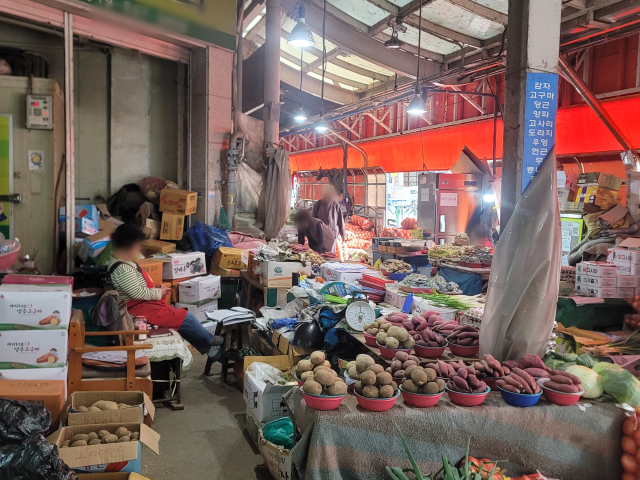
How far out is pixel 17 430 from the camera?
2.55 m

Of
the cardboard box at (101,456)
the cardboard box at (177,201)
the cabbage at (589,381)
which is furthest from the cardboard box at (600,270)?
the cardboard box at (177,201)

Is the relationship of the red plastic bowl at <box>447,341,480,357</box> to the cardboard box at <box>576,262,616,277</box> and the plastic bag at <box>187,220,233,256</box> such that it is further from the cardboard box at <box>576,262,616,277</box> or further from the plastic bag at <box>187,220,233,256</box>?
the plastic bag at <box>187,220,233,256</box>

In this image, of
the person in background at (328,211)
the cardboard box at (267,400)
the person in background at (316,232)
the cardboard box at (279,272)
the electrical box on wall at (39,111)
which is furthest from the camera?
the person in background at (328,211)

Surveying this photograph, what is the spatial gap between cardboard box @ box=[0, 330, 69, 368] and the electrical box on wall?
3.78 metres

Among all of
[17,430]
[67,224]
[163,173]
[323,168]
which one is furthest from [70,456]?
[323,168]

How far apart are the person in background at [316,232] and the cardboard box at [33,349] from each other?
19.3ft

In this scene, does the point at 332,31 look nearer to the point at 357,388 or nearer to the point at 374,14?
the point at 374,14

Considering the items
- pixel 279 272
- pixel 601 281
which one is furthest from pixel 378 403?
pixel 279 272

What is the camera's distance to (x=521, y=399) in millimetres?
2834

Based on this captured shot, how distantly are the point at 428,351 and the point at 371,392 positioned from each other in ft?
3.14

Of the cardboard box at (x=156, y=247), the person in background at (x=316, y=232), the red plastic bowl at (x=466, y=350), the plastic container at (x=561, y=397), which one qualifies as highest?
the person in background at (x=316, y=232)

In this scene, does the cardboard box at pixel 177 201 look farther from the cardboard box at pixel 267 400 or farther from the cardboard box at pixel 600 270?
the cardboard box at pixel 600 270

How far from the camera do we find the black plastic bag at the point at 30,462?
2.35 m

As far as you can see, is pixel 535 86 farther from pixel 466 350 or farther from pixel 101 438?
pixel 101 438
